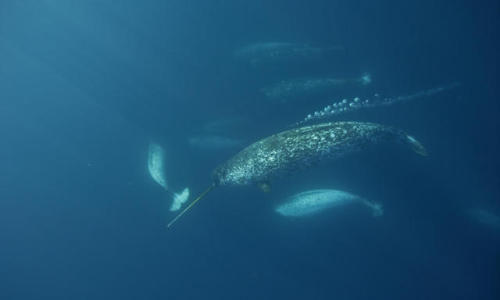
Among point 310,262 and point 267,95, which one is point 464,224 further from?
point 267,95

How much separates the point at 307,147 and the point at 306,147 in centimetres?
2

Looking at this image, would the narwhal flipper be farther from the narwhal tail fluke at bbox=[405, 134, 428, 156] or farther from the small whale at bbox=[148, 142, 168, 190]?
the narwhal tail fluke at bbox=[405, 134, 428, 156]

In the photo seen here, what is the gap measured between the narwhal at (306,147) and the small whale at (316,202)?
2100 millimetres

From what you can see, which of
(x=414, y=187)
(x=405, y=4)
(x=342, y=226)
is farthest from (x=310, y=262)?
(x=405, y=4)

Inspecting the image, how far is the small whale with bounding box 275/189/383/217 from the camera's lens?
25.7 ft

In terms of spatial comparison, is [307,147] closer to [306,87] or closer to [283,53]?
[306,87]

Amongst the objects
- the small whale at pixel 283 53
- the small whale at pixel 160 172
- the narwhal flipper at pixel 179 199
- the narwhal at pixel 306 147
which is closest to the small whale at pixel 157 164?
the small whale at pixel 160 172

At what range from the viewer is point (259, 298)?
8758 millimetres

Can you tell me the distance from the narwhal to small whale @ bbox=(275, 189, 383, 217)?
82.7 inches

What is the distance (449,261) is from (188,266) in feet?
23.5

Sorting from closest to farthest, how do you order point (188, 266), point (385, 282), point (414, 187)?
point (385, 282) → point (414, 187) → point (188, 266)

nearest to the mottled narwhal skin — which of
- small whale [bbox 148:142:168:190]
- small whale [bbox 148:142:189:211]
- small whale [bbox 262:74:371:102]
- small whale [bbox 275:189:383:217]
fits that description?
small whale [bbox 275:189:383:217]

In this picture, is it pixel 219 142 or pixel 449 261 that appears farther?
pixel 219 142

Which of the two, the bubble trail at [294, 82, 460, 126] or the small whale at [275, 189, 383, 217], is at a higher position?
the bubble trail at [294, 82, 460, 126]
